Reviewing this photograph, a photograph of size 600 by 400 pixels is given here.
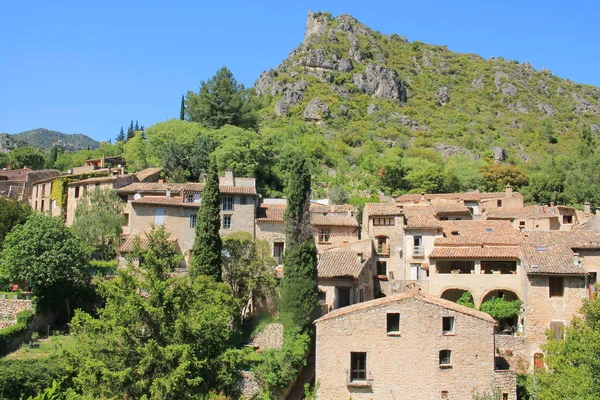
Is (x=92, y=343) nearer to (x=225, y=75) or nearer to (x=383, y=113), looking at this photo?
(x=225, y=75)

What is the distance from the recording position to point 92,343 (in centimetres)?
2753

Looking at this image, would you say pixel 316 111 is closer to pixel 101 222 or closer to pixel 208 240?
pixel 101 222

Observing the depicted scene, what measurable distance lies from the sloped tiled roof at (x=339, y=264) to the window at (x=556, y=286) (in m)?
11.5

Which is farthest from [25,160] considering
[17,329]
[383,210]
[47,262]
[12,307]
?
[383,210]

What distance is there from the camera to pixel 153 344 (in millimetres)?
26797

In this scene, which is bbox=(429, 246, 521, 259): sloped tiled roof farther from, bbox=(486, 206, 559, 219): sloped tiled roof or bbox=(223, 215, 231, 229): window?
bbox=(223, 215, 231, 229): window

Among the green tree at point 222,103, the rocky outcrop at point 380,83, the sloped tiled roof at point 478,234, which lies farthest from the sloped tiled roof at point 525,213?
the rocky outcrop at point 380,83

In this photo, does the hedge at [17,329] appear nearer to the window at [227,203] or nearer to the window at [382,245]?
the window at [227,203]

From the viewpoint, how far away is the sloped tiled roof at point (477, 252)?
1512 inches

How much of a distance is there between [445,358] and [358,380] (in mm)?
4487

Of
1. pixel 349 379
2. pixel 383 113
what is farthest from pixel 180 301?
pixel 383 113

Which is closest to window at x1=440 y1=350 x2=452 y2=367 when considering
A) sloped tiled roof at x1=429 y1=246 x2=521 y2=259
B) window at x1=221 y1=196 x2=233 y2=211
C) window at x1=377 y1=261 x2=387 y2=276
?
sloped tiled roof at x1=429 y1=246 x2=521 y2=259

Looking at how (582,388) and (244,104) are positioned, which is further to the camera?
(244,104)

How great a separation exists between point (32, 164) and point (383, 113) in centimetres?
7220
